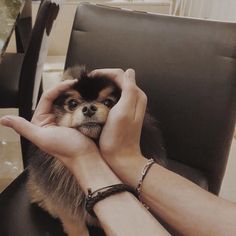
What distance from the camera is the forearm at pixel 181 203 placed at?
62cm

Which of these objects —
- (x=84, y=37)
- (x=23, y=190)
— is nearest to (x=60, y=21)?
(x=84, y=37)

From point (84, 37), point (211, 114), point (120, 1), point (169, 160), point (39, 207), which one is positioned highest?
point (120, 1)

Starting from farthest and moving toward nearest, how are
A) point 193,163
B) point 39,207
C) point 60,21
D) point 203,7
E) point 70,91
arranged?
1. point 60,21
2. point 203,7
3. point 193,163
4. point 39,207
5. point 70,91

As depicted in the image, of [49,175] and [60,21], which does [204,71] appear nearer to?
[49,175]

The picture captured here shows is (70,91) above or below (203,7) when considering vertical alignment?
below

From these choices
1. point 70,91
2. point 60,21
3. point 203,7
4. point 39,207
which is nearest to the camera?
point 70,91

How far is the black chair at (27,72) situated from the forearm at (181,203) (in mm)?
580

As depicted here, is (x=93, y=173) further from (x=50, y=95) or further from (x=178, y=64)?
(x=178, y=64)

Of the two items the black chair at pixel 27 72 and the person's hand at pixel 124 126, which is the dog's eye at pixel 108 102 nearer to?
the person's hand at pixel 124 126

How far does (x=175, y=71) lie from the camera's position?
2.86ft

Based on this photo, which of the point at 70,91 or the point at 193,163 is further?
the point at 193,163

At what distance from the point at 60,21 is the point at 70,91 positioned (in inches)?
71.4

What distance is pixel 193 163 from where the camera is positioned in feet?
3.07

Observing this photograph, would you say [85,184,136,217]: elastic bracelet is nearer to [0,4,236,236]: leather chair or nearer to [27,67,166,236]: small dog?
[27,67,166,236]: small dog
